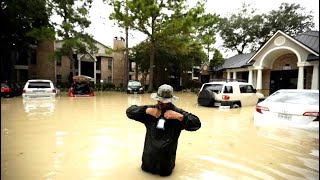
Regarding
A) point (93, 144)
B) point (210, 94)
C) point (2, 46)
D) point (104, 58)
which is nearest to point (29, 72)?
point (2, 46)

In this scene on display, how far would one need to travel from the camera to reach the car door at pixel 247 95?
1441cm

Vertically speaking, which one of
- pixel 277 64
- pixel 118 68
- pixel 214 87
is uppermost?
pixel 118 68

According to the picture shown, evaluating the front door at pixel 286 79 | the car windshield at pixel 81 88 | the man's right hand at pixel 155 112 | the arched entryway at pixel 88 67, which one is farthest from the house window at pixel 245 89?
the arched entryway at pixel 88 67

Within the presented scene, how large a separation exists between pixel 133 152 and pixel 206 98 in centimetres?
874

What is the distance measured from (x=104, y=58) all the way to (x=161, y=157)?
38.0 m

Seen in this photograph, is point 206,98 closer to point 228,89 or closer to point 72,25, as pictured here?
point 228,89

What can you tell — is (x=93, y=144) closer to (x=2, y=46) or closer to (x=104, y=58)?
(x=2, y=46)

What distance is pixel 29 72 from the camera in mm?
34625

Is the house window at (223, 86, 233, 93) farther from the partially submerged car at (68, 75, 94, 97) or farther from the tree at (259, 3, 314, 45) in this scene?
the tree at (259, 3, 314, 45)

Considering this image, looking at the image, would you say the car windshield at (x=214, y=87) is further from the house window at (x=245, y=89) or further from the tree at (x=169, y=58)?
the tree at (x=169, y=58)

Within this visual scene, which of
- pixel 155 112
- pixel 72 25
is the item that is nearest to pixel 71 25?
pixel 72 25

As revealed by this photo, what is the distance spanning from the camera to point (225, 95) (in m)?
13.6

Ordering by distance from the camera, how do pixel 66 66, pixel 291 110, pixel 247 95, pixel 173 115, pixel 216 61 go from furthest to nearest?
pixel 66 66, pixel 216 61, pixel 247 95, pixel 291 110, pixel 173 115

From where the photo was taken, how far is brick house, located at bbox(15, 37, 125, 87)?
34.7m
